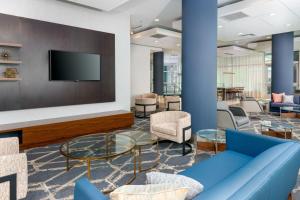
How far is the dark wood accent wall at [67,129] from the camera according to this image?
4.08m

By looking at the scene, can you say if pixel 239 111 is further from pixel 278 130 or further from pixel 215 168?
pixel 215 168

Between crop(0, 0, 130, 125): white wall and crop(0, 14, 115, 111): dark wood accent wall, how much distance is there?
0.53 feet

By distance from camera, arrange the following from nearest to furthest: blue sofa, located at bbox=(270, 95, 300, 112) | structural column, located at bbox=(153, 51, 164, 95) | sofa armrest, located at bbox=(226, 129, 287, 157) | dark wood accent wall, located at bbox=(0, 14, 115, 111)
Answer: sofa armrest, located at bbox=(226, 129, 287, 157)
dark wood accent wall, located at bbox=(0, 14, 115, 111)
blue sofa, located at bbox=(270, 95, 300, 112)
structural column, located at bbox=(153, 51, 164, 95)

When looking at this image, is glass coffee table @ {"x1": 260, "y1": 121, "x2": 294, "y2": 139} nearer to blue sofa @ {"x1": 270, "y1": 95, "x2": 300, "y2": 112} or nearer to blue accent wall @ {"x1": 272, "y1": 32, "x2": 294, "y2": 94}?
blue sofa @ {"x1": 270, "y1": 95, "x2": 300, "y2": 112}

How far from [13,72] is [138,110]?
15.4 ft

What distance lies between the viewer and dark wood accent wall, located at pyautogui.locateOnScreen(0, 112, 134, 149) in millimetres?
4078

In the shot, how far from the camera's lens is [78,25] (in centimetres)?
524

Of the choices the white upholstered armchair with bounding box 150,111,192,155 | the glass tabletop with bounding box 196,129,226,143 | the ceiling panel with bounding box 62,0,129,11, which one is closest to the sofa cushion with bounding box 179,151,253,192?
the glass tabletop with bounding box 196,129,226,143

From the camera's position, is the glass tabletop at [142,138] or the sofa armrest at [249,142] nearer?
the sofa armrest at [249,142]

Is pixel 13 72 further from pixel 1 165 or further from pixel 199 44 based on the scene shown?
pixel 199 44

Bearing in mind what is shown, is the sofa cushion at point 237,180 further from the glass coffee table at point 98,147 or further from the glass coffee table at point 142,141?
the glass coffee table at point 142,141

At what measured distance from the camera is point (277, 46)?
28.5 ft

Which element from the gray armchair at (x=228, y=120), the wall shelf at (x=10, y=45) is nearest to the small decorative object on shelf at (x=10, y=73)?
the wall shelf at (x=10, y=45)

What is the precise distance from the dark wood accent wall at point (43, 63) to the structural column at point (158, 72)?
778cm
